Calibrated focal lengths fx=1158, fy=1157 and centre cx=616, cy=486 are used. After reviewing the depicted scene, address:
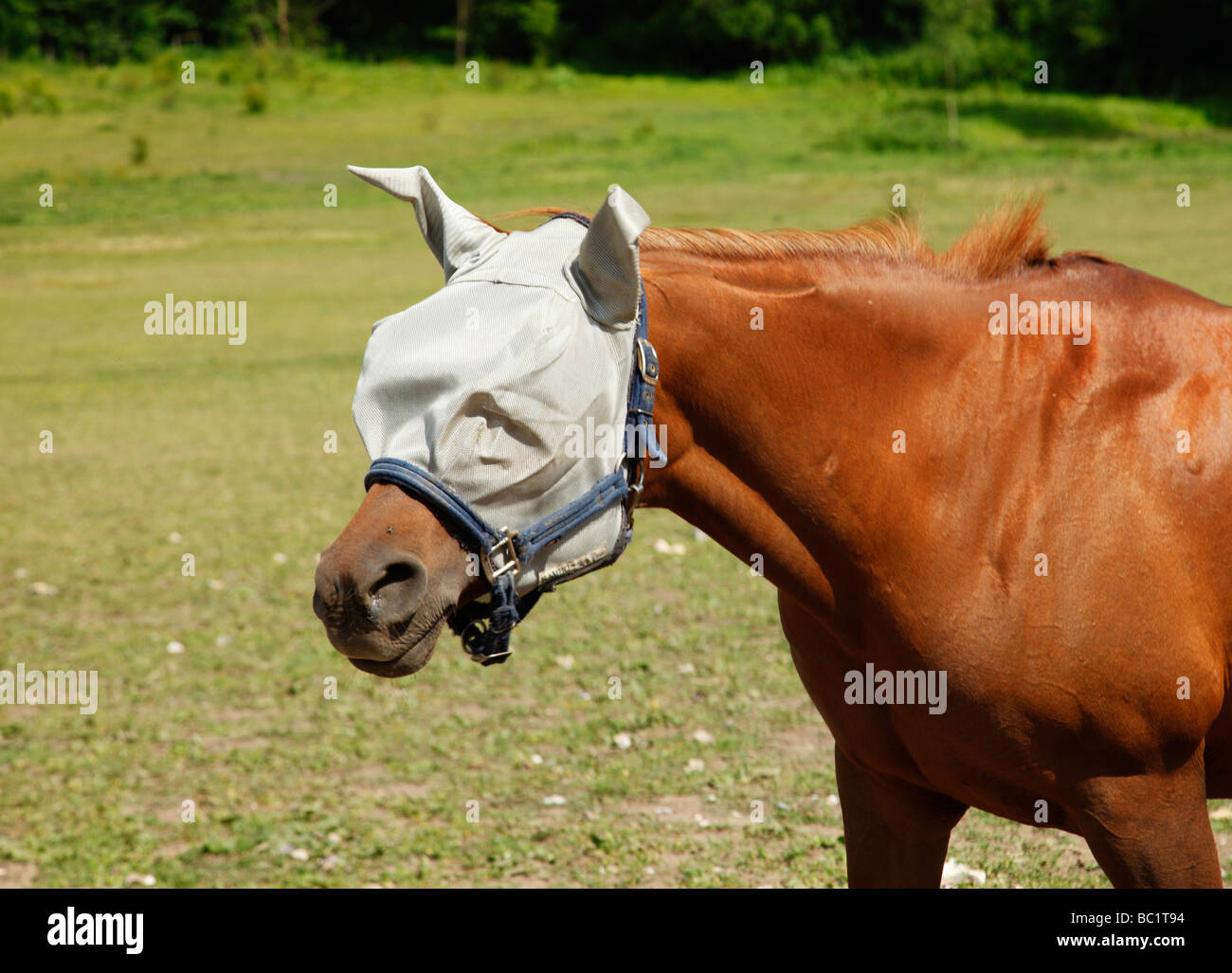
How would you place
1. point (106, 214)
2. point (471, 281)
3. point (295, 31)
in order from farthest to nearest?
point (295, 31) → point (106, 214) → point (471, 281)

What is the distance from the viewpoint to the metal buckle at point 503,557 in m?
2.10

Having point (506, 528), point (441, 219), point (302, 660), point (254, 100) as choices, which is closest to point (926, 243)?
point (441, 219)

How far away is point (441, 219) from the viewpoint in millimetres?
2338

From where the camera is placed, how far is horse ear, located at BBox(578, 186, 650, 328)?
6.56 ft

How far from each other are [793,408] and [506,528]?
0.68 meters

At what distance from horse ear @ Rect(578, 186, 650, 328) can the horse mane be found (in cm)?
44

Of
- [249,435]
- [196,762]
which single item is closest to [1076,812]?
[196,762]

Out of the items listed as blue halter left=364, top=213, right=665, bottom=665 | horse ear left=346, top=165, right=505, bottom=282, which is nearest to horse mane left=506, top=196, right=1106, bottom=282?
horse ear left=346, top=165, right=505, bottom=282

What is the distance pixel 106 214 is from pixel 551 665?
25.0 meters

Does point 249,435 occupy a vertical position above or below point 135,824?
above

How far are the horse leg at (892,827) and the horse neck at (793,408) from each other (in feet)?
1.97

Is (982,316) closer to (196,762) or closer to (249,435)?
(196,762)

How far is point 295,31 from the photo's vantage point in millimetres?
49062

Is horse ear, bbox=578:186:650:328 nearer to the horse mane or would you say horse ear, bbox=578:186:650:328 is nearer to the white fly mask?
the white fly mask
